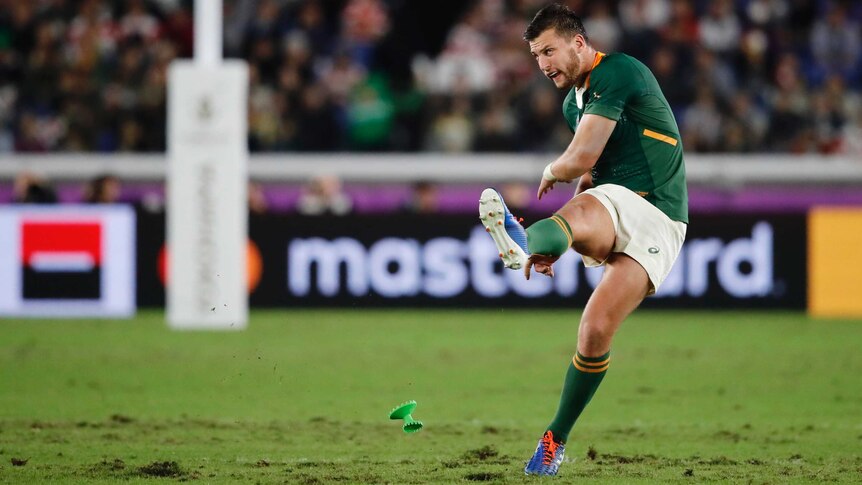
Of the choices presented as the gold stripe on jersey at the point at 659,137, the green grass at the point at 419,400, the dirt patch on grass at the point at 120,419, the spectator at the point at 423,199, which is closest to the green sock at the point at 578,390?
the green grass at the point at 419,400

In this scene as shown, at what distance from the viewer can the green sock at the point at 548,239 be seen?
20.9 feet

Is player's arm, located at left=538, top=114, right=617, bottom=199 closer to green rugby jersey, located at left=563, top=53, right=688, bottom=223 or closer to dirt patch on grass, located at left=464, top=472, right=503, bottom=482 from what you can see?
green rugby jersey, located at left=563, top=53, right=688, bottom=223

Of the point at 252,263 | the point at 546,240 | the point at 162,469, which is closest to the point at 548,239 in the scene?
the point at 546,240

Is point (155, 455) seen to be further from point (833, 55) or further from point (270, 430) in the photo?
point (833, 55)

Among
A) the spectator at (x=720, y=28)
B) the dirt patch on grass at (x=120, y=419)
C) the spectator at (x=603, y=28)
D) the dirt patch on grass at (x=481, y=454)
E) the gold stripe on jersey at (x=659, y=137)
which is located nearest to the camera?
the gold stripe on jersey at (x=659, y=137)

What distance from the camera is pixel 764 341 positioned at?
14102 millimetres

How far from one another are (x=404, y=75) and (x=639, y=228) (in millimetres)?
13141

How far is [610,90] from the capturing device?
22.3 feet

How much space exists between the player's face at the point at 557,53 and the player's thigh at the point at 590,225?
0.69m

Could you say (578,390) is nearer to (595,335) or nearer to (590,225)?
(595,335)

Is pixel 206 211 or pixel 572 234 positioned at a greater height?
pixel 206 211

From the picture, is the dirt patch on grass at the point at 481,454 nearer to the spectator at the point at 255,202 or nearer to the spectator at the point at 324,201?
the spectator at the point at 324,201

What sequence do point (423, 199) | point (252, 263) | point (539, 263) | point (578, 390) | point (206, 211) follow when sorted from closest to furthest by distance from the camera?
point (539, 263), point (578, 390), point (206, 211), point (252, 263), point (423, 199)

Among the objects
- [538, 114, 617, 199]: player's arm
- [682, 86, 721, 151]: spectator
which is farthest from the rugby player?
[682, 86, 721, 151]: spectator
